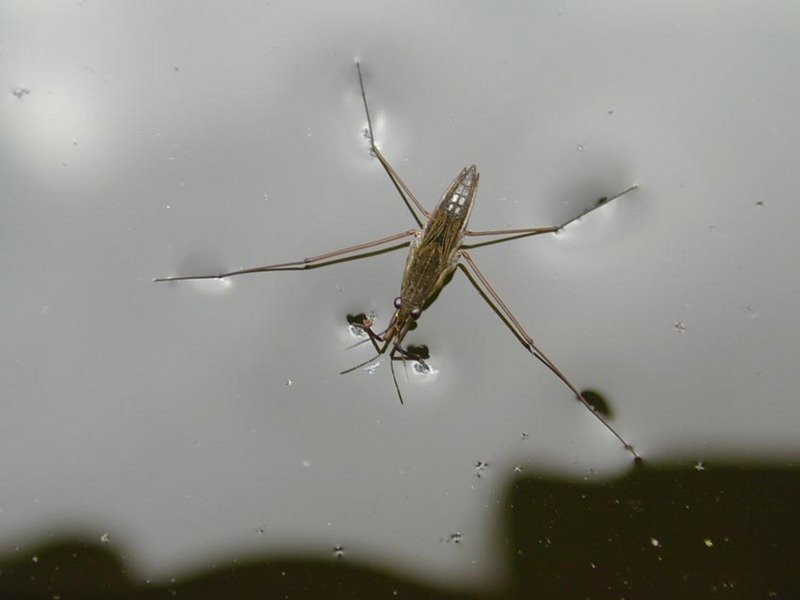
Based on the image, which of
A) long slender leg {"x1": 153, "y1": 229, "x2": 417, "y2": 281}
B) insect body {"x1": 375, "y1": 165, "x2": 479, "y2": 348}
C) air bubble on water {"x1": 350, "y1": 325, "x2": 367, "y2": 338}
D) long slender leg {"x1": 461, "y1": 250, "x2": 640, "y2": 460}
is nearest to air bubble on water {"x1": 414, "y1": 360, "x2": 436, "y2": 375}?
insect body {"x1": 375, "y1": 165, "x2": 479, "y2": 348}

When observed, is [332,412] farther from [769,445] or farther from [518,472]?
[769,445]

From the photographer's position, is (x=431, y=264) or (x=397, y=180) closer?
(x=431, y=264)

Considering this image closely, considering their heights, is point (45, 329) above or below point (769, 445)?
above

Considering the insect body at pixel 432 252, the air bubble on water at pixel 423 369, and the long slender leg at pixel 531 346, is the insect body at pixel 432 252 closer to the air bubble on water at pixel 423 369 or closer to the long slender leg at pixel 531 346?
the air bubble on water at pixel 423 369

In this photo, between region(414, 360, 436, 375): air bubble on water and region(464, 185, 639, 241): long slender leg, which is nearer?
region(414, 360, 436, 375): air bubble on water

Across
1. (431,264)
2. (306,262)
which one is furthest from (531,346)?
(306,262)

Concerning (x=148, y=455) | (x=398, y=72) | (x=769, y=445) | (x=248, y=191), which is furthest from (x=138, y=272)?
(x=769, y=445)

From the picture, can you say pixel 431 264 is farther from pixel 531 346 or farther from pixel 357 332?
pixel 531 346

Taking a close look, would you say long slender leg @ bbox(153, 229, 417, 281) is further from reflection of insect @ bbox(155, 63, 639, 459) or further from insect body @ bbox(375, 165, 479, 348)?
insect body @ bbox(375, 165, 479, 348)

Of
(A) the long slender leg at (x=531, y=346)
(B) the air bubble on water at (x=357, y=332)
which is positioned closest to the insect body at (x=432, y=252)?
(B) the air bubble on water at (x=357, y=332)
